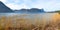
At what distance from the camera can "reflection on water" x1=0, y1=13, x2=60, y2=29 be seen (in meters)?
1.29

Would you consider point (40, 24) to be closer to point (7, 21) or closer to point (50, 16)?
point (50, 16)

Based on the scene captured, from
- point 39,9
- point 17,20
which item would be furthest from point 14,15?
point 39,9

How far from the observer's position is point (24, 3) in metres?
1.32

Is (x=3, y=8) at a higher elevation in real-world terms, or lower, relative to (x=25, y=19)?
higher

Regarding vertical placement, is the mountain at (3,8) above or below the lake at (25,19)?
above

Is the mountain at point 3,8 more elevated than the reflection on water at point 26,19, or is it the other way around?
the mountain at point 3,8

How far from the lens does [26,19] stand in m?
1.31

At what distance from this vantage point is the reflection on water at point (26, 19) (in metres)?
1.29

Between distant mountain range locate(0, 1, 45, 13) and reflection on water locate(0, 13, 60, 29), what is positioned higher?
distant mountain range locate(0, 1, 45, 13)

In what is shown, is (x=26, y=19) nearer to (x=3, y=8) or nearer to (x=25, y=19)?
(x=25, y=19)

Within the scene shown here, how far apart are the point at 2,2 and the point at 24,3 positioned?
257mm

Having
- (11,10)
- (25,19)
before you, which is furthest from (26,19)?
(11,10)

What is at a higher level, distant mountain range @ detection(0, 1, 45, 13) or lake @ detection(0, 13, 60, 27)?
distant mountain range @ detection(0, 1, 45, 13)

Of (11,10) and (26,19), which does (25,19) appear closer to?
(26,19)
